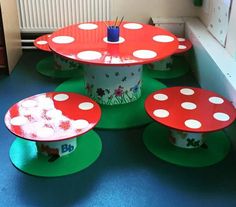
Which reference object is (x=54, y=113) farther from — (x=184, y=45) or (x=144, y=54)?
(x=184, y=45)

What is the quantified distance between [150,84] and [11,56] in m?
1.29

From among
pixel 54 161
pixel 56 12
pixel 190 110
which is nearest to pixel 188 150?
pixel 190 110

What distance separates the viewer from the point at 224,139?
2.34 m

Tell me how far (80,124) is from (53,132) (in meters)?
0.16

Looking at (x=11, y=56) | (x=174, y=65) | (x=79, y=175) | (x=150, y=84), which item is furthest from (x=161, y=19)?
(x=79, y=175)

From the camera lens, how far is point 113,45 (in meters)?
2.46

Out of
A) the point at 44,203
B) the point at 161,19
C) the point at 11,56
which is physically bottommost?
the point at 44,203

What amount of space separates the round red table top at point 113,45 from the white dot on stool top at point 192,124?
463 millimetres

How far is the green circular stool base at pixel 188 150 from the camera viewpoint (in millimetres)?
2146

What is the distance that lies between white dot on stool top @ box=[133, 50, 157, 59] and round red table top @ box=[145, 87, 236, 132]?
10.0 inches

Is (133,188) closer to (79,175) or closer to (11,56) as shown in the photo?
(79,175)

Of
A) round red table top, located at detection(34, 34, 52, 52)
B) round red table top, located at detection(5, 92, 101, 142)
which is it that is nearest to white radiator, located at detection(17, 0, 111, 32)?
round red table top, located at detection(34, 34, 52, 52)

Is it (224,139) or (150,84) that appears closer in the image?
(224,139)

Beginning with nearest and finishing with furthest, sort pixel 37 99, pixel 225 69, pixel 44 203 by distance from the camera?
pixel 44 203, pixel 37 99, pixel 225 69
